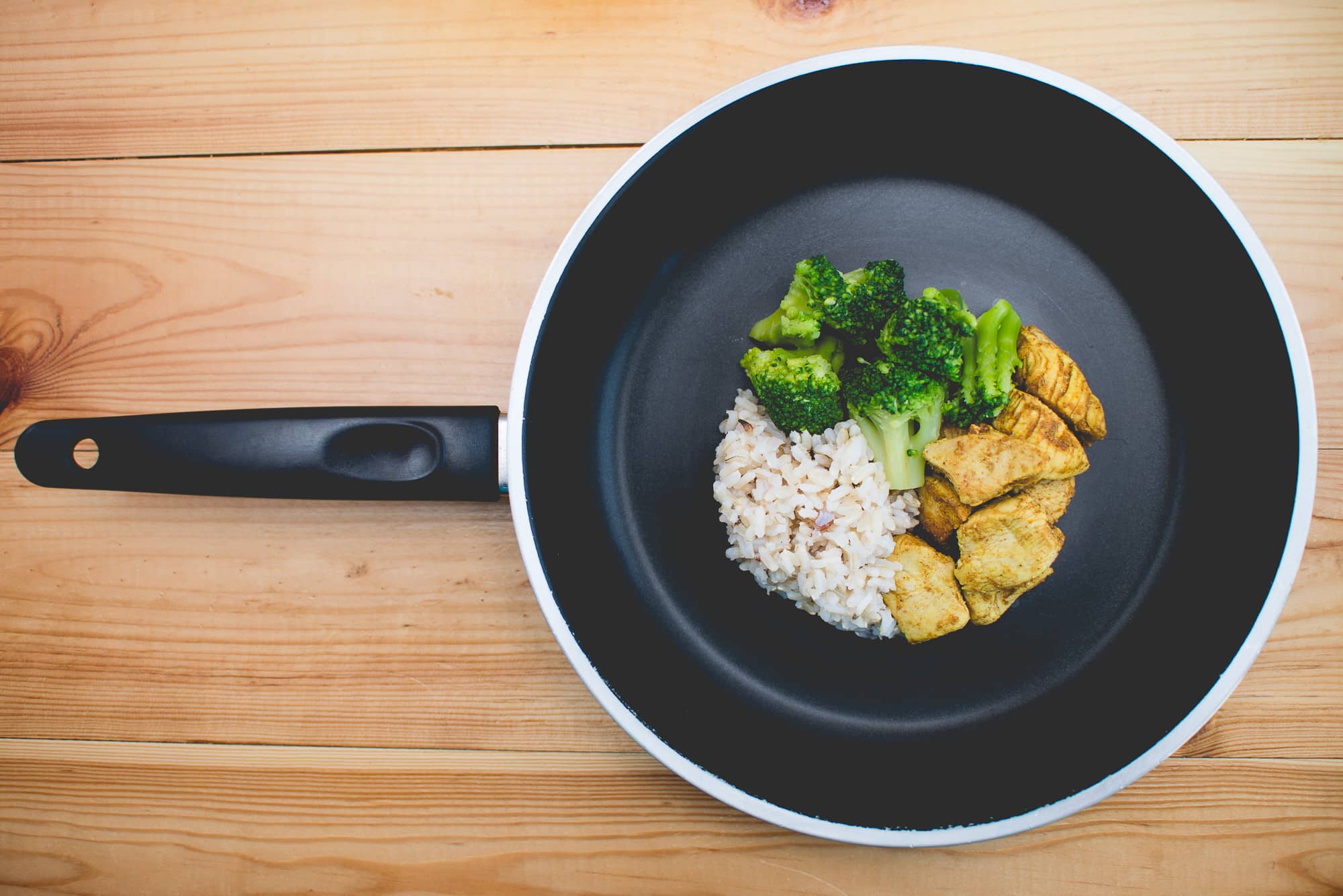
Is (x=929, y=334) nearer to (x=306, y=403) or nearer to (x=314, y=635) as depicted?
(x=306, y=403)

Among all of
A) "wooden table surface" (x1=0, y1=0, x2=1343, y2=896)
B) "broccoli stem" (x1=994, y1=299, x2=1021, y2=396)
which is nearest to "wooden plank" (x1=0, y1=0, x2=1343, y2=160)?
"wooden table surface" (x1=0, y1=0, x2=1343, y2=896)

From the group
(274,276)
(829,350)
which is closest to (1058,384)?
(829,350)

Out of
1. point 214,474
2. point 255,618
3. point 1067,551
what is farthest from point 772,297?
point 255,618

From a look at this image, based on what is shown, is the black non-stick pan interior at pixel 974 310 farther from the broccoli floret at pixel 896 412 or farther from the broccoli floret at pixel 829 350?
the broccoli floret at pixel 896 412

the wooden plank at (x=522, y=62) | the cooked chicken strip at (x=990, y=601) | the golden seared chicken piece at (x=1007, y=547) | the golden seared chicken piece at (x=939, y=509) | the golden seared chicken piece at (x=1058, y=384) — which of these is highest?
the wooden plank at (x=522, y=62)

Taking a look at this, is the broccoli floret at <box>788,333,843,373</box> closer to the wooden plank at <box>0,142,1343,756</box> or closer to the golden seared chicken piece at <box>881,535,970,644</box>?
the golden seared chicken piece at <box>881,535,970,644</box>

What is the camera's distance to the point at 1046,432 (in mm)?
1404

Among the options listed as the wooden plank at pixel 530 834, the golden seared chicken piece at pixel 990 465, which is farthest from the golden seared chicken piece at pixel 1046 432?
the wooden plank at pixel 530 834

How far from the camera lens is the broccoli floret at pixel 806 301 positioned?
1458mm

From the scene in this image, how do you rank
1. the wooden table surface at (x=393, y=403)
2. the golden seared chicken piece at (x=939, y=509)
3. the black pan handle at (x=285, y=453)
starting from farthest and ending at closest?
the wooden table surface at (x=393, y=403)
the golden seared chicken piece at (x=939, y=509)
the black pan handle at (x=285, y=453)

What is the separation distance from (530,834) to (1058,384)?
1385mm

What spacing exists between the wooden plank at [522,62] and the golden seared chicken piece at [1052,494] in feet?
2.62

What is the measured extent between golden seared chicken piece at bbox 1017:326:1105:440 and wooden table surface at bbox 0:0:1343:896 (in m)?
0.39

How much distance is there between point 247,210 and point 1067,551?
1.90 m
